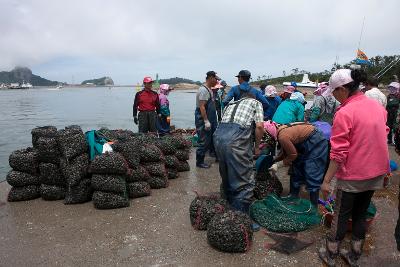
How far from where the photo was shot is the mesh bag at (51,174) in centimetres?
505

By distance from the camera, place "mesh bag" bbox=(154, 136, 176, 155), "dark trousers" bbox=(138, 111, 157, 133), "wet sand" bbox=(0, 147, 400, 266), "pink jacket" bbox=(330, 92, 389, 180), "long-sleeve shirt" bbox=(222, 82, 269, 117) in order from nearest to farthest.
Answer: "pink jacket" bbox=(330, 92, 389, 180) < "wet sand" bbox=(0, 147, 400, 266) < "long-sleeve shirt" bbox=(222, 82, 269, 117) < "mesh bag" bbox=(154, 136, 176, 155) < "dark trousers" bbox=(138, 111, 157, 133)

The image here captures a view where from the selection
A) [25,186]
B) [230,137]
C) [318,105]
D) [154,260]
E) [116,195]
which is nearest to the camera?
[154,260]

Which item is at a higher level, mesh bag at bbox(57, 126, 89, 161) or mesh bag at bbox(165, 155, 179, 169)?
mesh bag at bbox(57, 126, 89, 161)

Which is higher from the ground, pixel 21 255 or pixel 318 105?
pixel 318 105

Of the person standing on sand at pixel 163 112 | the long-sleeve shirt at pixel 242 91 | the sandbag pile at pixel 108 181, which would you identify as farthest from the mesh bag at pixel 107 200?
the person standing on sand at pixel 163 112

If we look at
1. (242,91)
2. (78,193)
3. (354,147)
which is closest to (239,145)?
(354,147)

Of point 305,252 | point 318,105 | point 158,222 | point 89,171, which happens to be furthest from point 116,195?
point 318,105

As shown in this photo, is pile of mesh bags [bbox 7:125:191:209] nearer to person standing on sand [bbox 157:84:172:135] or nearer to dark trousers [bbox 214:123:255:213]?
dark trousers [bbox 214:123:255:213]

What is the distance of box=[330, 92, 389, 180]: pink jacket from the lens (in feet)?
9.32

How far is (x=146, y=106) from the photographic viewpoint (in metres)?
8.19

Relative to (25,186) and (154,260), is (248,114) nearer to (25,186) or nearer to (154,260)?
(154,260)

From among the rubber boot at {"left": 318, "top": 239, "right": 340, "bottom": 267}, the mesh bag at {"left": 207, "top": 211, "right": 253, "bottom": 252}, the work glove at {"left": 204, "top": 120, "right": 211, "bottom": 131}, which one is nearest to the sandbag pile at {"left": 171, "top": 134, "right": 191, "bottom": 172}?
the work glove at {"left": 204, "top": 120, "right": 211, "bottom": 131}

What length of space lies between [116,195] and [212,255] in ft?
6.43

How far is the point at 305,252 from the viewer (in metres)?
3.59
